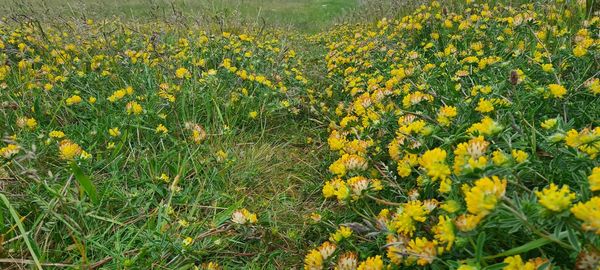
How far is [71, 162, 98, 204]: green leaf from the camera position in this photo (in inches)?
65.1

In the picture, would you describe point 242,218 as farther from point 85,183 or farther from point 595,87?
point 595,87

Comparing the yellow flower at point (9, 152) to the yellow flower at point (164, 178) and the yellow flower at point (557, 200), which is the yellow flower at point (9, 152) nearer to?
Result: the yellow flower at point (164, 178)

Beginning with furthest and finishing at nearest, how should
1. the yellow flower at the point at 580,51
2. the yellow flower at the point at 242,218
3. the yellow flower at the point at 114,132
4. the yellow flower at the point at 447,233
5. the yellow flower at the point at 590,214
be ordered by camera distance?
the yellow flower at the point at 114,132 < the yellow flower at the point at 580,51 < the yellow flower at the point at 242,218 < the yellow flower at the point at 447,233 < the yellow flower at the point at 590,214

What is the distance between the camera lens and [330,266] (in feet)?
4.36

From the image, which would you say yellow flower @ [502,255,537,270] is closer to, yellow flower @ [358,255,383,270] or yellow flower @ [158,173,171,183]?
yellow flower @ [358,255,383,270]

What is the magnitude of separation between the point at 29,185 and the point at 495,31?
110 inches

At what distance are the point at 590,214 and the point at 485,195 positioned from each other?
174 millimetres

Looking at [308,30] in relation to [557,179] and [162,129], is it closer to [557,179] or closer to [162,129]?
[162,129]

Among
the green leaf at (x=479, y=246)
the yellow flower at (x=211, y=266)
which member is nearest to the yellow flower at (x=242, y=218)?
the yellow flower at (x=211, y=266)

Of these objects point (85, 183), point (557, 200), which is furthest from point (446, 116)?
point (85, 183)

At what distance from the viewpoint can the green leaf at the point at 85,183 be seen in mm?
1654

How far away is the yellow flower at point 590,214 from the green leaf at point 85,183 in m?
1.59

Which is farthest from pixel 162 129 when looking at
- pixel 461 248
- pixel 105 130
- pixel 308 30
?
pixel 308 30

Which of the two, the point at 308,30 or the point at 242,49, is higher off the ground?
the point at 242,49
